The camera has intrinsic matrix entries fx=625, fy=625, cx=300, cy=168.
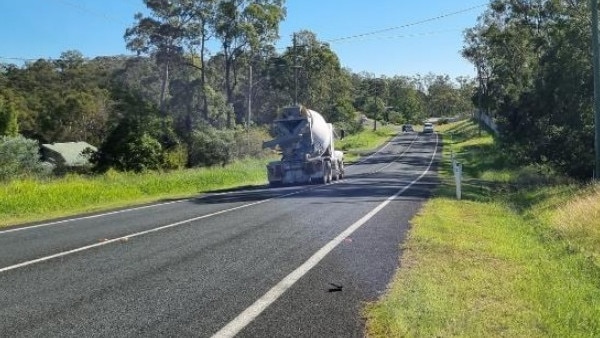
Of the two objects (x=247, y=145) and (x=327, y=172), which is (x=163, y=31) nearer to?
(x=247, y=145)

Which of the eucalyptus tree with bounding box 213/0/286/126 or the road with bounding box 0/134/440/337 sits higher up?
the eucalyptus tree with bounding box 213/0/286/126

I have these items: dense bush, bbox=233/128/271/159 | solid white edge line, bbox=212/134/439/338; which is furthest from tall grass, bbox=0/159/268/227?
dense bush, bbox=233/128/271/159

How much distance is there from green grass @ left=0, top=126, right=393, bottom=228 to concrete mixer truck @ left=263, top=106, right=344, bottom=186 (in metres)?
3.67

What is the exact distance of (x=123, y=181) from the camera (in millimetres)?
25547

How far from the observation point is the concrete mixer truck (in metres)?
28.5

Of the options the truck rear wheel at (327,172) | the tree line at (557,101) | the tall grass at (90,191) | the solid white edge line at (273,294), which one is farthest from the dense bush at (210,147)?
the solid white edge line at (273,294)

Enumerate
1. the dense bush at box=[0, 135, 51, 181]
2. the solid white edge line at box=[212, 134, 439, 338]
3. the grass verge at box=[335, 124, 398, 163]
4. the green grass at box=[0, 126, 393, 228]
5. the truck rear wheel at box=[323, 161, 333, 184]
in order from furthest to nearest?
1. the grass verge at box=[335, 124, 398, 163]
2. the dense bush at box=[0, 135, 51, 181]
3. the truck rear wheel at box=[323, 161, 333, 184]
4. the green grass at box=[0, 126, 393, 228]
5. the solid white edge line at box=[212, 134, 439, 338]

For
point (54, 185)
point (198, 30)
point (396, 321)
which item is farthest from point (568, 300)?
point (198, 30)

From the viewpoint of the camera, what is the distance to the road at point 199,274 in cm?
572

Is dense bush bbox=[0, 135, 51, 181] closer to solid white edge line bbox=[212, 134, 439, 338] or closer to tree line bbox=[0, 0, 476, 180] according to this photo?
tree line bbox=[0, 0, 476, 180]

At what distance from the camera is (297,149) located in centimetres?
2883

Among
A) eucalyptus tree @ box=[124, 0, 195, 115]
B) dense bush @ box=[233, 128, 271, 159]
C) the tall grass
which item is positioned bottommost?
the tall grass

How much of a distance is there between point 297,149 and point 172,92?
122 ft

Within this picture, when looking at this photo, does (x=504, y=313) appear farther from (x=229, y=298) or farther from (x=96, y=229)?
(x=96, y=229)
